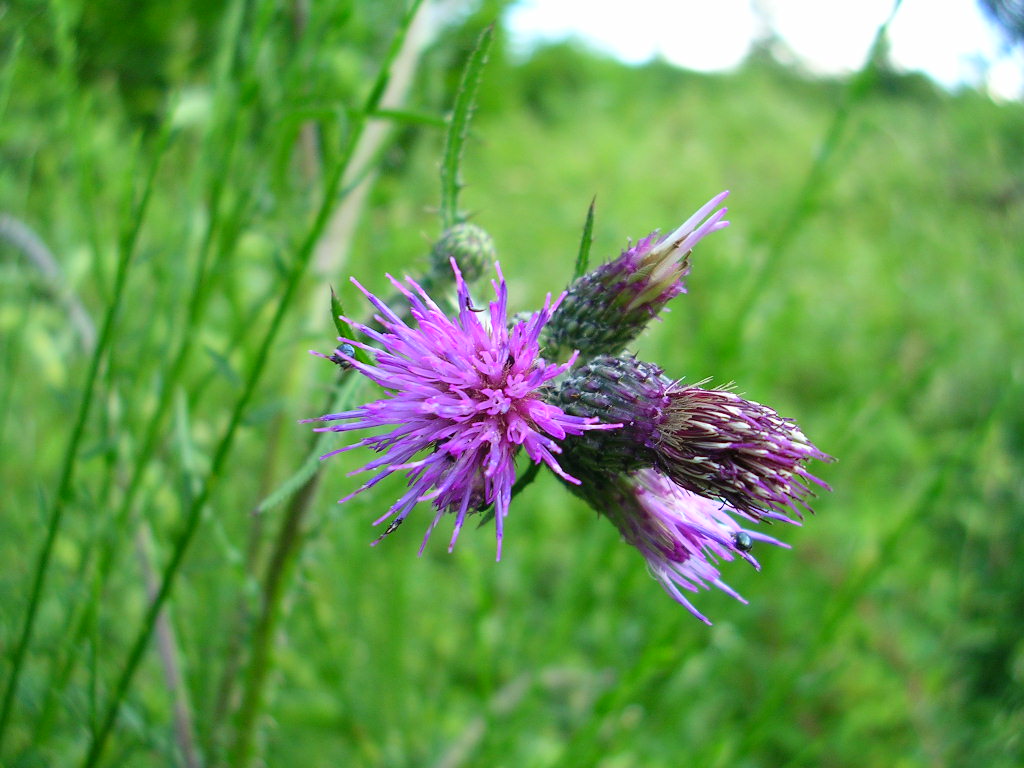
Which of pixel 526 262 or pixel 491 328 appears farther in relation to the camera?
pixel 526 262

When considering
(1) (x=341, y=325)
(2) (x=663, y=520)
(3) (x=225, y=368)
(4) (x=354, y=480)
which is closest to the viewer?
(1) (x=341, y=325)

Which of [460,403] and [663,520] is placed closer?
[460,403]

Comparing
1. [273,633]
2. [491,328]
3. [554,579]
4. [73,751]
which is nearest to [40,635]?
[73,751]

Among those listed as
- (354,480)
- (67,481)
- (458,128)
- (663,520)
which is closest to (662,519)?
(663,520)

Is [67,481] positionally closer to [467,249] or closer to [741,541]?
[467,249]

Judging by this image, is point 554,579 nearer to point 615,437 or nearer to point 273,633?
point 273,633

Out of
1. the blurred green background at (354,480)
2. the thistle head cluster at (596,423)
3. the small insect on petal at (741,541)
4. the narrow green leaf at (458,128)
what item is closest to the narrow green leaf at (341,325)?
the thistle head cluster at (596,423)

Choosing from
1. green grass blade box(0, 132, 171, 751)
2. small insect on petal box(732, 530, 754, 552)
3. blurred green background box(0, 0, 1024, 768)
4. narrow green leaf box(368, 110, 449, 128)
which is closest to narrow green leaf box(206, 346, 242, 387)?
blurred green background box(0, 0, 1024, 768)

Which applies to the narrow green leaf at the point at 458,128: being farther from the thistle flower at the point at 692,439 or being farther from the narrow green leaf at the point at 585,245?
the thistle flower at the point at 692,439
